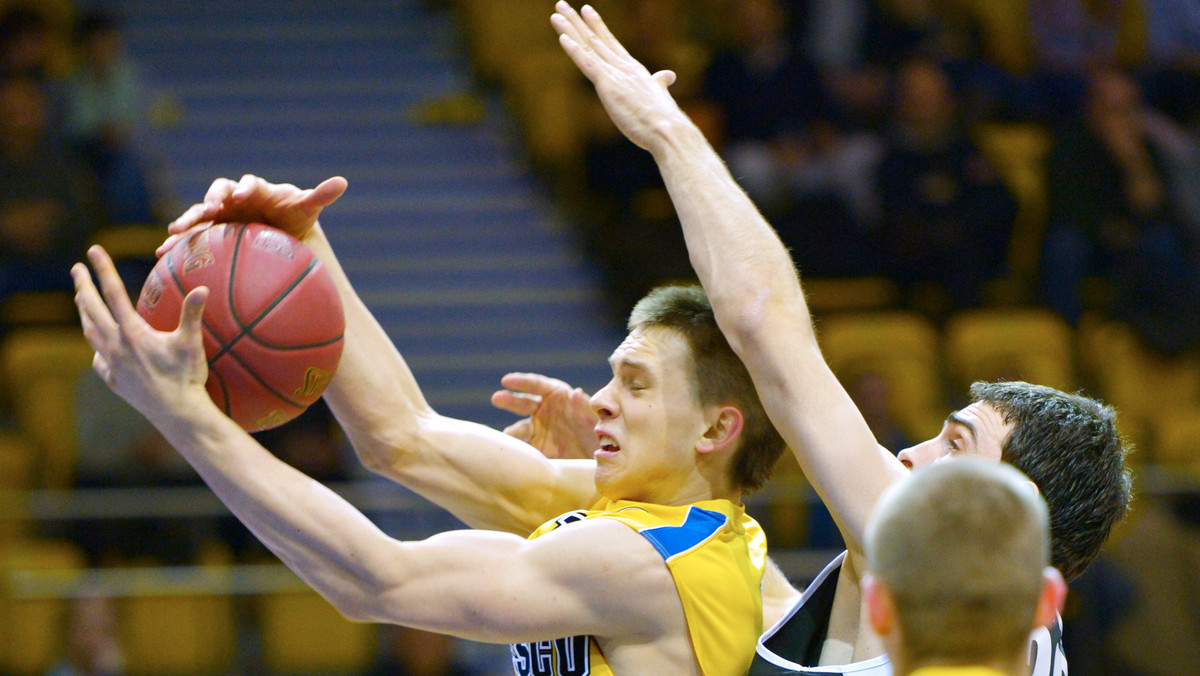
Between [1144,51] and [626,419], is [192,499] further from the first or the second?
[1144,51]

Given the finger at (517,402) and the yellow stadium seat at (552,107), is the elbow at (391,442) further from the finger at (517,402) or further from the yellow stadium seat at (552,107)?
the yellow stadium seat at (552,107)

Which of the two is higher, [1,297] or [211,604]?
[1,297]

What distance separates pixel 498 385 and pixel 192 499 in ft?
7.55

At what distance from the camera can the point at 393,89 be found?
10.4 metres

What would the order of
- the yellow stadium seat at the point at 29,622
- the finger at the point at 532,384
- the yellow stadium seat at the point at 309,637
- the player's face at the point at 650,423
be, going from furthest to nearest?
the yellow stadium seat at the point at 309,637 < the yellow stadium seat at the point at 29,622 < the finger at the point at 532,384 < the player's face at the point at 650,423

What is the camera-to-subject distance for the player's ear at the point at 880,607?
5.59 ft

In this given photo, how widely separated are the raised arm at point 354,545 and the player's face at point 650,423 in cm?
31

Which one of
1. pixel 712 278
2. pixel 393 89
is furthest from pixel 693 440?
pixel 393 89

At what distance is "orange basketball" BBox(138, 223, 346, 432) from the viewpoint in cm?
242

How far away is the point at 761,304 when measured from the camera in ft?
8.04

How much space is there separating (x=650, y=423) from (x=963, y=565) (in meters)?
1.25

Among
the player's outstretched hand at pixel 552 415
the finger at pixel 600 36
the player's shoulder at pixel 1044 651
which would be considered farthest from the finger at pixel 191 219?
the player's shoulder at pixel 1044 651

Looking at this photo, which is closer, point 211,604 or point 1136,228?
point 211,604

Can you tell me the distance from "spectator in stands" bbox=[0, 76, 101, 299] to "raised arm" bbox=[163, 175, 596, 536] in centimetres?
447
